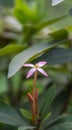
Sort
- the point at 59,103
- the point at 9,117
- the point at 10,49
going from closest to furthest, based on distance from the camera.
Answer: the point at 9,117 < the point at 10,49 < the point at 59,103

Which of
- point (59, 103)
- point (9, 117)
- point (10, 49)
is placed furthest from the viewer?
point (59, 103)

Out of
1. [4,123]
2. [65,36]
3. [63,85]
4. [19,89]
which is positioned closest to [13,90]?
[19,89]

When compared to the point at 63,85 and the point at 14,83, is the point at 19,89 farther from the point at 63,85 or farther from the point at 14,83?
the point at 63,85

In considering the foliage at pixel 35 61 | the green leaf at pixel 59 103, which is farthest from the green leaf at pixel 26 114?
the green leaf at pixel 59 103

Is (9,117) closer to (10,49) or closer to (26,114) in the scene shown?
(26,114)

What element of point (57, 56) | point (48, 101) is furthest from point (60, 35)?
point (48, 101)

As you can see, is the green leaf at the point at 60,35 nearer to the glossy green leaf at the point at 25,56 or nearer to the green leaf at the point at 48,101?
the glossy green leaf at the point at 25,56

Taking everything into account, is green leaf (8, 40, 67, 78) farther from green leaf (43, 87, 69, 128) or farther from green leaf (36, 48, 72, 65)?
green leaf (43, 87, 69, 128)
